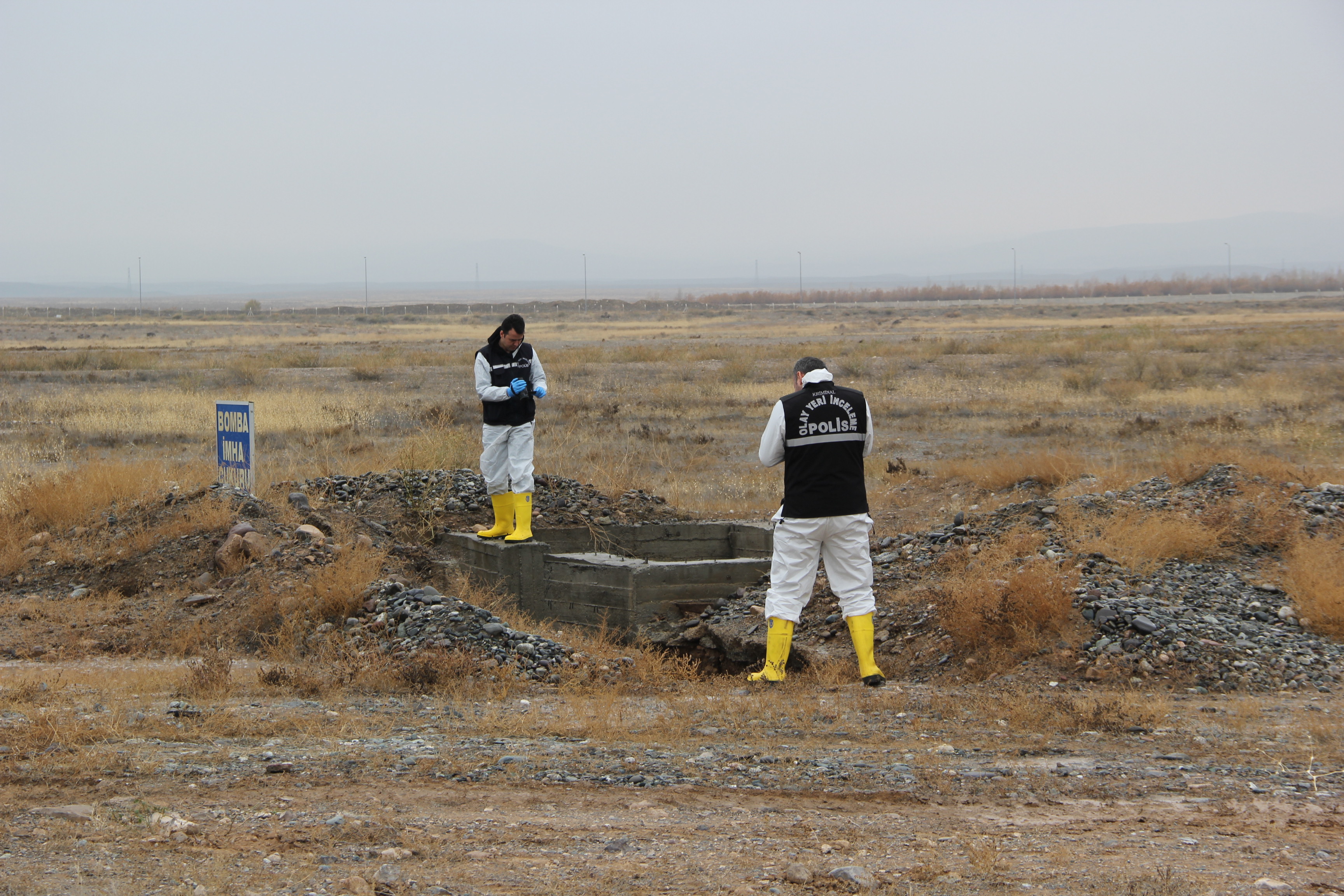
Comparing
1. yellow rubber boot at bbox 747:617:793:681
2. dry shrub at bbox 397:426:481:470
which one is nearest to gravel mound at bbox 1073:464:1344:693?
yellow rubber boot at bbox 747:617:793:681

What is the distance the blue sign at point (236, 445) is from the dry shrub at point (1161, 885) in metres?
8.87

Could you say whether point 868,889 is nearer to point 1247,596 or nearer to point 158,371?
point 1247,596

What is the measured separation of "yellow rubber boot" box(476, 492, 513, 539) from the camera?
931 centimetres

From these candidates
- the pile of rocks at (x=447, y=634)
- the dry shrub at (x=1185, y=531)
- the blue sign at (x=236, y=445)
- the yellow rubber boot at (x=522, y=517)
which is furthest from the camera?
the blue sign at (x=236, y=445)

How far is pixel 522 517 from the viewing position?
362 inches

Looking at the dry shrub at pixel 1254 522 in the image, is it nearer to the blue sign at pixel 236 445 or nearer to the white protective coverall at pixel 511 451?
the white protective coverall at pixel 511 451

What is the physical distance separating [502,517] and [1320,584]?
20.1ft

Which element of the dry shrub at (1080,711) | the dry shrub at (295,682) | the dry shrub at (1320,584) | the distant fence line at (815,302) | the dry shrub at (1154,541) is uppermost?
the distant fence line at (815,302)

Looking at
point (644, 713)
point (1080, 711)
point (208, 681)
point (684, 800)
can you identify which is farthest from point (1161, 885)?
point (208, 681)

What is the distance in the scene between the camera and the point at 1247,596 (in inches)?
306

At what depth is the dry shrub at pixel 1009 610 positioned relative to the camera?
713cm

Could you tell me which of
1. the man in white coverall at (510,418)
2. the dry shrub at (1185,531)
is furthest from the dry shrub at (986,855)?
the man in white coverall at (510,418)

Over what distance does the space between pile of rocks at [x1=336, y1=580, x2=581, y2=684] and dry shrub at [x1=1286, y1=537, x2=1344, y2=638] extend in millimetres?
4950

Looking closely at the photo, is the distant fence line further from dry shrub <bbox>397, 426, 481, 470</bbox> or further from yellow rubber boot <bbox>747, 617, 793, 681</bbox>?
yellow rubber boot <bbox>747, 617, 793, 681</bbox>
